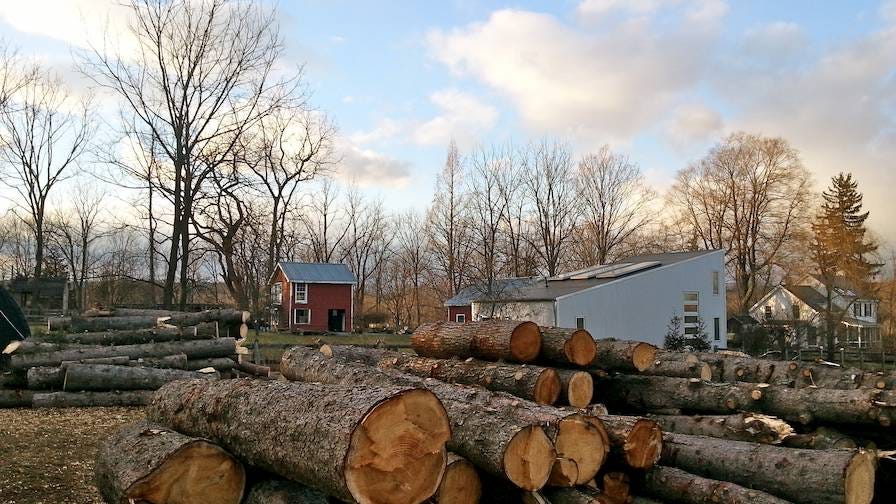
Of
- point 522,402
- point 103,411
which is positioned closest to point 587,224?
point 103,411

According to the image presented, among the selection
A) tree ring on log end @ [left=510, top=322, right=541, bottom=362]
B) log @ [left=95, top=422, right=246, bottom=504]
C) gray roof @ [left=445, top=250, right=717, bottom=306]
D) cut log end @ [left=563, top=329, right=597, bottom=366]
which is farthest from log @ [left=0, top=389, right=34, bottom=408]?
gray roof @ [left=445, top=250, right=717, bottom=306]

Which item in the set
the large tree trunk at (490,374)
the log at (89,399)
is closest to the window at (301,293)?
the log at (89,399)

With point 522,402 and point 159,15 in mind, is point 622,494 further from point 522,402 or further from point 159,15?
point 159,15

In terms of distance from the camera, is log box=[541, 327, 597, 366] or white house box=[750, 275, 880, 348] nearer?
log box=[541, 327, 597, 366]

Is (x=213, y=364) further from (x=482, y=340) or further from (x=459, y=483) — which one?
(x=459, y=483)

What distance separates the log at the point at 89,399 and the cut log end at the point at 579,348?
855 centimetres

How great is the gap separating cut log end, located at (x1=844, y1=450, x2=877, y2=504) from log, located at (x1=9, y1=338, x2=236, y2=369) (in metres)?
13.0

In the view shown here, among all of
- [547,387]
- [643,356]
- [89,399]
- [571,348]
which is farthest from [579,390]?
[89,399]

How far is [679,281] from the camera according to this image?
32688 mm

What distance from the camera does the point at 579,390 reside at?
314 inches

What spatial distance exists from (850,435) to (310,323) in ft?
120

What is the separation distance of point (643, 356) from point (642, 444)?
3030mm

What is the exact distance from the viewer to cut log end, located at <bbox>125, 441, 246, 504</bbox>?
15.9ft

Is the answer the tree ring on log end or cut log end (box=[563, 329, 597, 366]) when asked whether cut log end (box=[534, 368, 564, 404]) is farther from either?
the tree ring on log end
